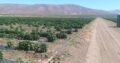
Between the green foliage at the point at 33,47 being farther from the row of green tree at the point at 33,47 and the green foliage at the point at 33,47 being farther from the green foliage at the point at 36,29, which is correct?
the green foliage at the point at 36,29

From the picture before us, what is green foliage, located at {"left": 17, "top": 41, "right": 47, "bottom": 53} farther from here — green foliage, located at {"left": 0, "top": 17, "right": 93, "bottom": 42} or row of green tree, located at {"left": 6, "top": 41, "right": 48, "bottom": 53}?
green foliage, located at {"left": 0, "top": 17, "right": 93, "bottom": 42}

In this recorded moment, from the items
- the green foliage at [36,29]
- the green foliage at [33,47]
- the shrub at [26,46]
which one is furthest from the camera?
the green foliage at [36,29]

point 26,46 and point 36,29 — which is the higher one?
point 26,46

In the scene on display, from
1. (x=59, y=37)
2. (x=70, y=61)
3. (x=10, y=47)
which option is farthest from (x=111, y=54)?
(x=59, y=37)

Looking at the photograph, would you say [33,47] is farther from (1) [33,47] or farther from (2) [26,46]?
(2) [26,46]

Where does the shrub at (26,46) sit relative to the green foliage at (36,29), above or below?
above

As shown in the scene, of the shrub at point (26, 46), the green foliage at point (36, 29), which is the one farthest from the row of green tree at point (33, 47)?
the green foliage at point (36, 29)

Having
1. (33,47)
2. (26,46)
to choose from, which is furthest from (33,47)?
(26,46)

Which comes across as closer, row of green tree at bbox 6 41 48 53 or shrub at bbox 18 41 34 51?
row of green tree at bbox 6 41 48 53

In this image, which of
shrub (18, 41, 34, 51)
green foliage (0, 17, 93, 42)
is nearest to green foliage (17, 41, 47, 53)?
shrub (18, 41, 34, 51)

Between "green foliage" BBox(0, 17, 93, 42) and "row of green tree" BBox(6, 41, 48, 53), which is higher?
"row of green tree" BBox(6, 41, 48, 53)

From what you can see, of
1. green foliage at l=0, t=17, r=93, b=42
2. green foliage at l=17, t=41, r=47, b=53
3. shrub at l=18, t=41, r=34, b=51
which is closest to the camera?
green foliage at l=17, t=41, r=47, b=53

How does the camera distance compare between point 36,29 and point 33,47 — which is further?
point 36,29
